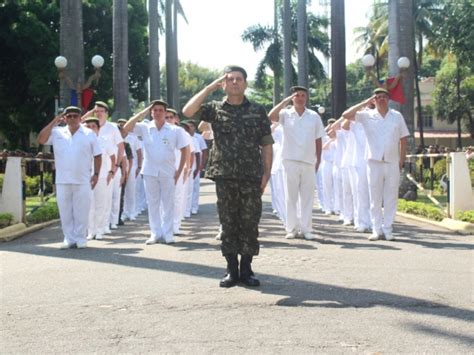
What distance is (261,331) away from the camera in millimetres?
5234

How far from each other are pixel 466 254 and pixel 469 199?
4509 mm

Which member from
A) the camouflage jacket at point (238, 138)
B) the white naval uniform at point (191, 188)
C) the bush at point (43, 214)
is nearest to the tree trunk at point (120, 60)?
the white naval uniform at point (191, 188)

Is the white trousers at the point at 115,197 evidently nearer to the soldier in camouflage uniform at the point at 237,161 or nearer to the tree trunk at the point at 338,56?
the soldier in camouflage uniform at the point at 237,161

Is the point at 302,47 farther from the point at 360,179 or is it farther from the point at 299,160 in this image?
the point at 299,160

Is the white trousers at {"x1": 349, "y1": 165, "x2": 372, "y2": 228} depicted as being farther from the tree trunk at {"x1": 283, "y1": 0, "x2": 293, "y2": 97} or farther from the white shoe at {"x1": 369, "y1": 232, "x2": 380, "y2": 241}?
the tree trunk at {"x1": 283, "y1": 0, "x2": 293, "y2": 97}

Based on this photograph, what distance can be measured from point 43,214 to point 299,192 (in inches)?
236

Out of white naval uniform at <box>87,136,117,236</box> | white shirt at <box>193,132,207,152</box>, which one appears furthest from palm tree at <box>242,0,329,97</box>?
white naval uniform at <box>87,136,117,236</box>

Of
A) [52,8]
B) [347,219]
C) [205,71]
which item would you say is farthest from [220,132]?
[205,71]

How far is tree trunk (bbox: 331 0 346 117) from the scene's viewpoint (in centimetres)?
2234

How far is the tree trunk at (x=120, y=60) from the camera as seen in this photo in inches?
938

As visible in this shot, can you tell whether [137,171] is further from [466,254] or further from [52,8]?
[52,8]

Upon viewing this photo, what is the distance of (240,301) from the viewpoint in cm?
623

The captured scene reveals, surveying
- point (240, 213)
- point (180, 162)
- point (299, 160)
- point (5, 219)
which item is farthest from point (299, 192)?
point (5, 219)

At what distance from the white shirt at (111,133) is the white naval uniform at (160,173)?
1109 millimetres
